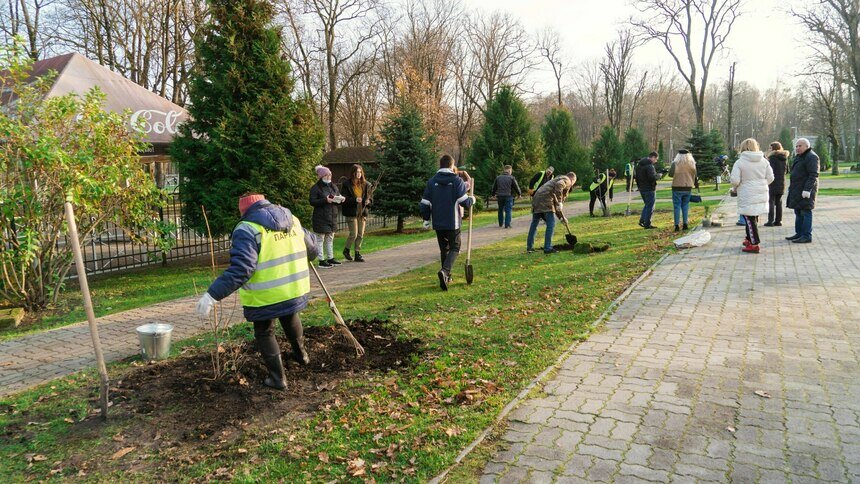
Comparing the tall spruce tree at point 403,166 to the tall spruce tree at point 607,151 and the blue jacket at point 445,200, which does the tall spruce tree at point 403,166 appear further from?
the tall spruce tree at point 607,151

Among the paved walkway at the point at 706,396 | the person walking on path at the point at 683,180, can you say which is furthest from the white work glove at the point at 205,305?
the person walking on path at the point at 683,180

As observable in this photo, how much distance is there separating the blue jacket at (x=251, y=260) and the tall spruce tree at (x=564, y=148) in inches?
1138

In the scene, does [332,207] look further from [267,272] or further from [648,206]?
[648,206]

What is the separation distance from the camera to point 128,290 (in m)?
9.59

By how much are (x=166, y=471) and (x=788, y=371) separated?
15.8 ft

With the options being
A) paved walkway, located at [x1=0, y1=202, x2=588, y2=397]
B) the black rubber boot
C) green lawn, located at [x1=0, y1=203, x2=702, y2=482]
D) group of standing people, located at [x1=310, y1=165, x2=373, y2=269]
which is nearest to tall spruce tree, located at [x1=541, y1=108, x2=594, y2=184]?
group of standing people, located at [x1=310, y1=165, x2=373, y2=269]

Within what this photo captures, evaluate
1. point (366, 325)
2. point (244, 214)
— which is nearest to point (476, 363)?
point (366, 325)

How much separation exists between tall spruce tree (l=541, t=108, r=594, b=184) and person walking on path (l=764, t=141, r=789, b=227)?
18602 millimetres

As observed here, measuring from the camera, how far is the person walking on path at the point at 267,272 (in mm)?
4242

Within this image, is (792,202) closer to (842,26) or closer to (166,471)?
(166,471)

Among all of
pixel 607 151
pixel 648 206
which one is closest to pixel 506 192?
pixel 648 206

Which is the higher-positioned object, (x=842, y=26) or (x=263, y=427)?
(x=842, y=26)

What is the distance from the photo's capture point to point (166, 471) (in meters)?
3.47

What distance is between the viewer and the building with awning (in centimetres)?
1241
